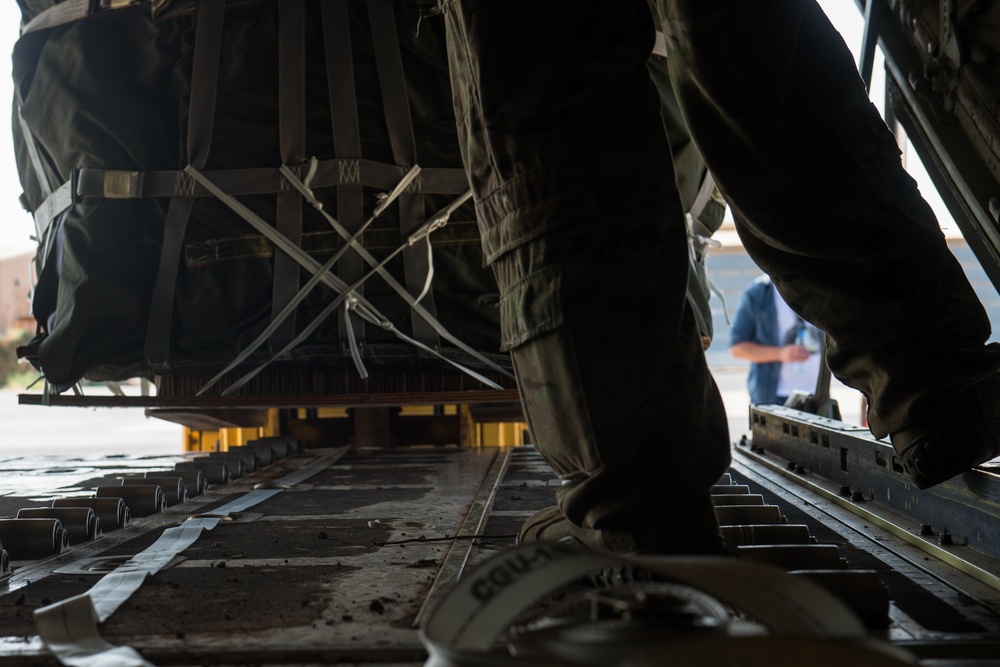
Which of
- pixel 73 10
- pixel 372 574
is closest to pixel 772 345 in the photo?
pixel 73 10

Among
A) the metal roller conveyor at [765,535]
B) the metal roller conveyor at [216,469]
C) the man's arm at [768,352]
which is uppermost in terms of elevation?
the man's arm at [768,352]

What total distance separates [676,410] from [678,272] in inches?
8.3

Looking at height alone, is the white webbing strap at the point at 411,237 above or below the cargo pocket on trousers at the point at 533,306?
above

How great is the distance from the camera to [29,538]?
177cm

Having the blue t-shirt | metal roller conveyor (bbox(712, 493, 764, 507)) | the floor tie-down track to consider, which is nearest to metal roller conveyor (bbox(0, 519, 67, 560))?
the floor tie-down track

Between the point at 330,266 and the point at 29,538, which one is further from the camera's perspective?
the point at 330,266

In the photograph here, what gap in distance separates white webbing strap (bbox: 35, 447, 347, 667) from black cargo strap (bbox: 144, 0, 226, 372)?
120 centimetres

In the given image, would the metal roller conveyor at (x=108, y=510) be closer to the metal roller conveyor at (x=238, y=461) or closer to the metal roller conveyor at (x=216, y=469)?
the metal roller conveyor at (x=216, y=469)

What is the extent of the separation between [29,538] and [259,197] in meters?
1.63

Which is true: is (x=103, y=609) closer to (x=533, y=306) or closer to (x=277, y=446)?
(x=533, y=306)

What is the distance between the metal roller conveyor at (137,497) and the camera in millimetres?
2262

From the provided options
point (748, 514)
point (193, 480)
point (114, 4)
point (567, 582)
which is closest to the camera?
point (567, 582)

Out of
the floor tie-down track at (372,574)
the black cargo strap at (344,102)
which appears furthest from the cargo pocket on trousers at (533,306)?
the black cargo strap at (344,102)

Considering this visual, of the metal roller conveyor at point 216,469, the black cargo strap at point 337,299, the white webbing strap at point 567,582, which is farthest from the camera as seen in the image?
the black cargo strap at point 337,299
